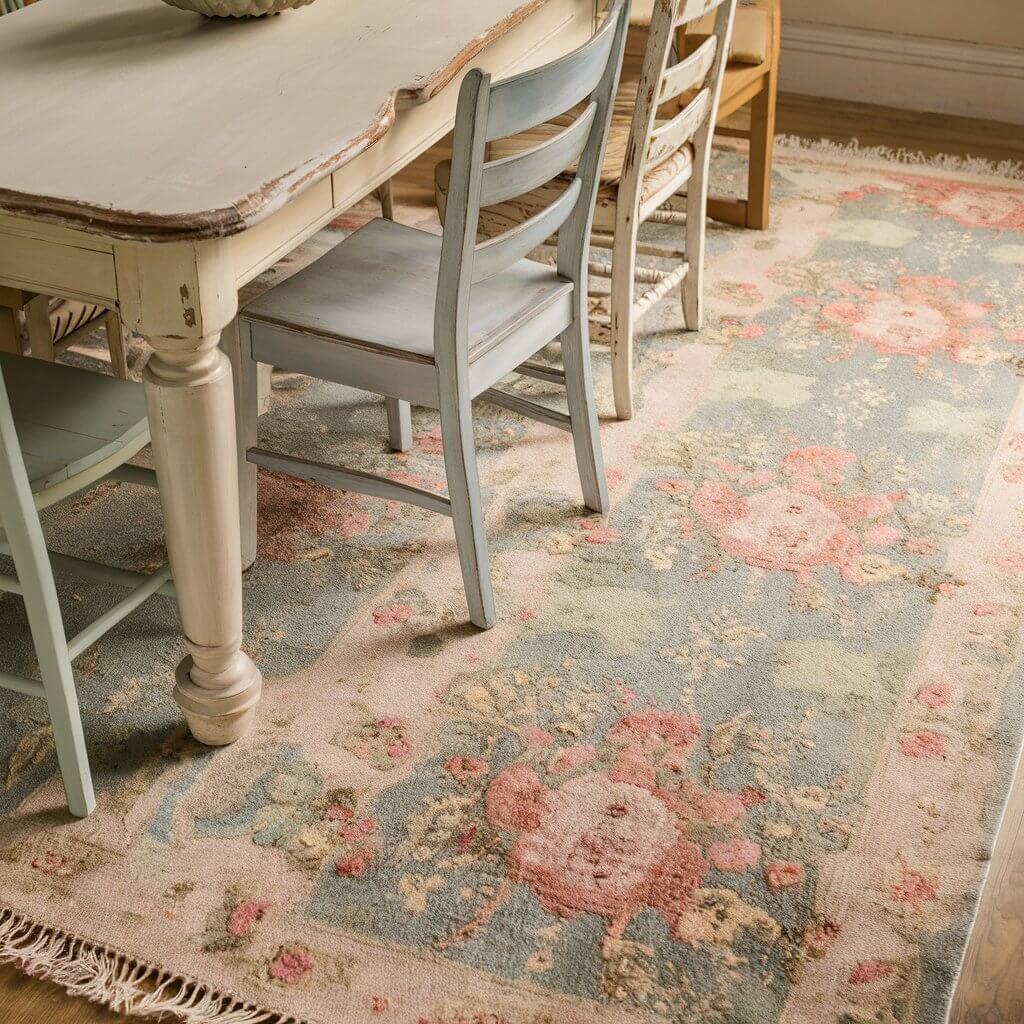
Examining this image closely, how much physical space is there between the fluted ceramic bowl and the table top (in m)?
0.02

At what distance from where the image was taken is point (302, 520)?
213 centimetres

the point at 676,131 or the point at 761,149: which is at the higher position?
the point at 676,131

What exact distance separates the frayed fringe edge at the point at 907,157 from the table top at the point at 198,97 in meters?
1.95

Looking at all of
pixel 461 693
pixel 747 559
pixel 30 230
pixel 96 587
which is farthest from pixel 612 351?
pixel 30 230

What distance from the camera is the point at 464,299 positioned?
164 cm

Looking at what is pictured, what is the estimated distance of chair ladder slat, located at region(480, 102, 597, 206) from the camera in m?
1.59

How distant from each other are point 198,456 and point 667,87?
1.21 meters

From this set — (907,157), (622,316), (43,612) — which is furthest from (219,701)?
(907,157)

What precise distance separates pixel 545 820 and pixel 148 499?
0.99 meters

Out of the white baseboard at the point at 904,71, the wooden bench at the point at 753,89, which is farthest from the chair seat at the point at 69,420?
the white baseboard at the point at 904,71

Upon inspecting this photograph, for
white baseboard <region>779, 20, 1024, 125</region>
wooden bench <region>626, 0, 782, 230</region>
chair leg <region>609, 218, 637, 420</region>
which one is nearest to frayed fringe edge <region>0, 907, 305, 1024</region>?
chair leg <region>609, 218, 637, 420</region>

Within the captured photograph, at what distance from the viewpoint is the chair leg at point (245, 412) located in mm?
1817

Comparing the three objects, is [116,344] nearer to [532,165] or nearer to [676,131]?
[532,165]

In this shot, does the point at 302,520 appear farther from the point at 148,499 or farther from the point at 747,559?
the point at 747,559
